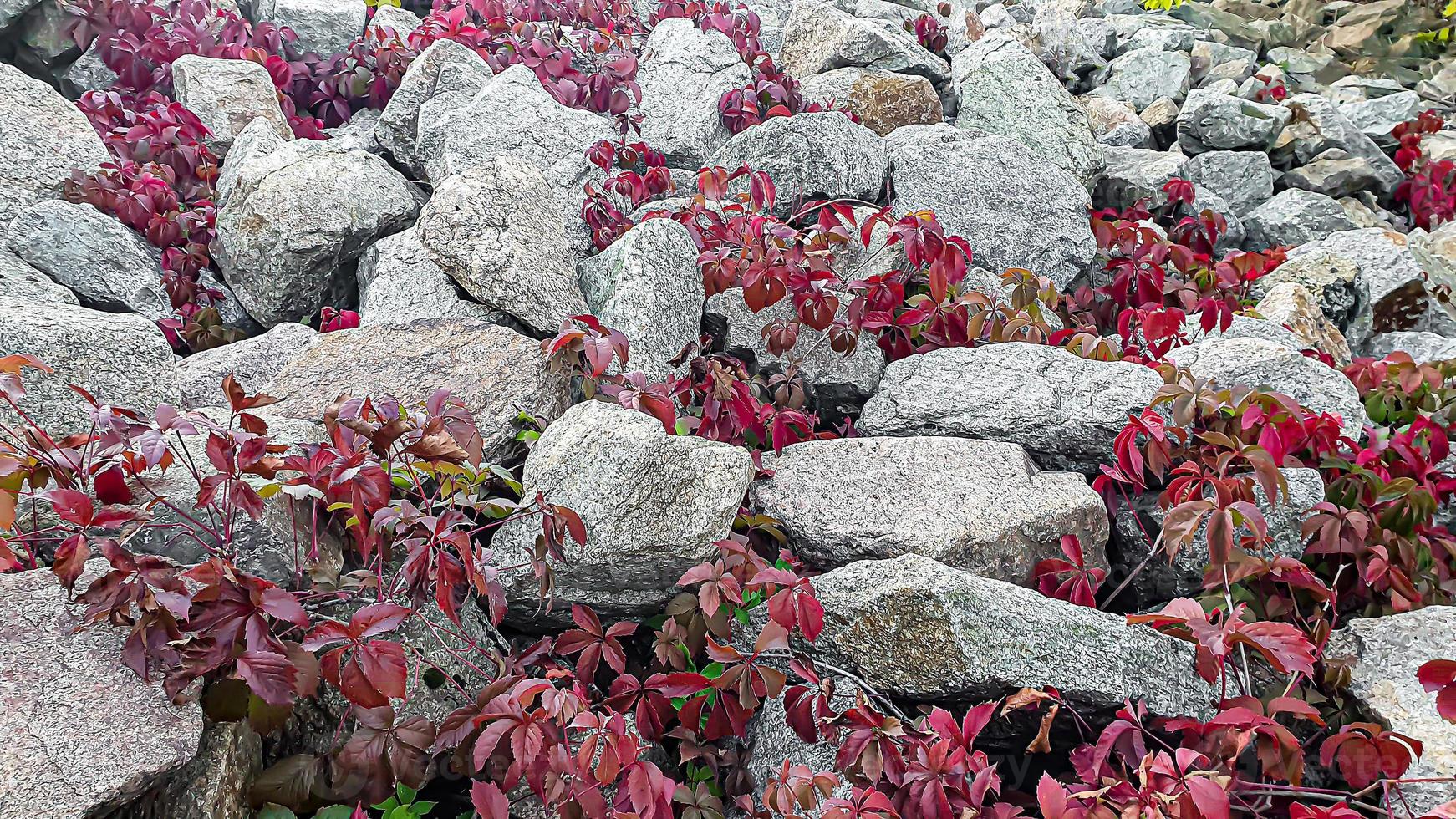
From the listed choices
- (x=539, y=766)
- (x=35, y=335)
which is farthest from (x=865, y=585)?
(x=35, y=335)

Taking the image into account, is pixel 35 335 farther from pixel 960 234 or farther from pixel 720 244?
pixel 960 234

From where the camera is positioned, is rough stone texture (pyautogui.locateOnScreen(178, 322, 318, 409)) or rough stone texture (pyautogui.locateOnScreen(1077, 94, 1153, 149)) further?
rough stone texture (pyautogui.locateOnScreen(1077, 94, 1153, 149))

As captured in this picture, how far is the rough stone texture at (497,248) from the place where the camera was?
3242mm

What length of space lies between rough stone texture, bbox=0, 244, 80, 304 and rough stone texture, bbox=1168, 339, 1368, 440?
4.30 m

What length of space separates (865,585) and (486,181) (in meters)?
2.17

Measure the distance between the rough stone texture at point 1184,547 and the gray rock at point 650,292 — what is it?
1.72 metres

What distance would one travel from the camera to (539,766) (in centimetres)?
192

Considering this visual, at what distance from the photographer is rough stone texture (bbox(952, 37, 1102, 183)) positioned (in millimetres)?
5016

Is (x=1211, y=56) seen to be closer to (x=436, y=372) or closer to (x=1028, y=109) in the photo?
(x=1028, y=109)

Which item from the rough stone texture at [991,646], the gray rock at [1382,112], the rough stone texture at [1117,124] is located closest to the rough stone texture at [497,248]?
the rough stone texture at [991,646]

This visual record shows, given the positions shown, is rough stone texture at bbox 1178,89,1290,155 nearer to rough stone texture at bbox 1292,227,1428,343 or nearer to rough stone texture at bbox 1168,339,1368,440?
rough stone texture at bbox 1292,227,1428,343

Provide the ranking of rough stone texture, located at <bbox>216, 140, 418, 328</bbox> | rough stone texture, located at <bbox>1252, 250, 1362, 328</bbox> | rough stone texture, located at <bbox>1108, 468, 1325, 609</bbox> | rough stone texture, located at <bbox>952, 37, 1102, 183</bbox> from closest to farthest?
rough stone texture, located at <bbox>1108, 468, 1325, 609</bbox> → rough stone texture, located at <bbox>216, 140, 418, 328</bbox> → rough stone texture, located at <bbox>1252, 250, 1362, 328</bbox> → rough stone texture, located at <bbox>952, 37, 1102, 183</bbox>

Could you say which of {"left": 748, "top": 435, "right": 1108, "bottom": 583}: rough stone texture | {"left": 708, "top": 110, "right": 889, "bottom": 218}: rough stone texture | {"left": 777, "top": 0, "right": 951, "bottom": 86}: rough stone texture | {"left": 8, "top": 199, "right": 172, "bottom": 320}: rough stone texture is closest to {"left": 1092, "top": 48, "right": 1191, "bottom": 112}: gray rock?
{"left": 777, "top": 0, "right": 951, "bottom": 86}: rough stone texture

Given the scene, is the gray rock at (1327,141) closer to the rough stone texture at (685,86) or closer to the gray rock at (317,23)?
the rough stone texture at (685,86)
